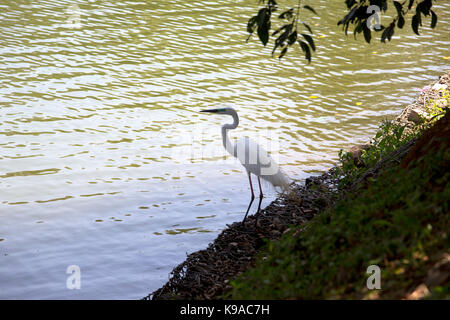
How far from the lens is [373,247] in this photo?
3.66 m

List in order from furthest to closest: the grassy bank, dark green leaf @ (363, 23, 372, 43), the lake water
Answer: the lake water, dark green leaf @ (363, 23, 372, 43), the grassy bank

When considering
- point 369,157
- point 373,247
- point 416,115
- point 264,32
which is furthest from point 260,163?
point 373,247

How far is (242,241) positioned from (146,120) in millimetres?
4164

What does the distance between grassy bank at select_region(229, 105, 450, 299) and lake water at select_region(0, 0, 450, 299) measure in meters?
1.93

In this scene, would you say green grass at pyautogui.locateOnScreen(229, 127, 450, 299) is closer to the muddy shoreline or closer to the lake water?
the muddy shoreline

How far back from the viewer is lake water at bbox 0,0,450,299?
612cm

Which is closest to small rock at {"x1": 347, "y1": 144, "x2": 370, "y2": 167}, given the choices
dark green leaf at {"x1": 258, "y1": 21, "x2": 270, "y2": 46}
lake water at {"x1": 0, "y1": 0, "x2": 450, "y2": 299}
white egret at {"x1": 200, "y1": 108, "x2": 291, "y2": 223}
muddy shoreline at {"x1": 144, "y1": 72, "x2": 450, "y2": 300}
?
muddy shoreline at {"x1": 144, "y1": 72, "x2": 450, "y2": 300}

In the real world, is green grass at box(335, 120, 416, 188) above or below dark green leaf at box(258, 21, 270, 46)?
below

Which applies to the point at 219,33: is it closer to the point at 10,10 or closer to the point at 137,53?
the point at 137,53

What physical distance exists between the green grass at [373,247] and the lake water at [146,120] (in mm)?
1879

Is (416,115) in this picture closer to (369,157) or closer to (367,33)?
(369,157)

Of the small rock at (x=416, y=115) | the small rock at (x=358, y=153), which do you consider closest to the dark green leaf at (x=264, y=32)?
the small rock at (x=358, y=153)

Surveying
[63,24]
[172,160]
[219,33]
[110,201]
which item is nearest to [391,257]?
[110,201]

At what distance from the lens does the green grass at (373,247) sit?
11.3 ft
